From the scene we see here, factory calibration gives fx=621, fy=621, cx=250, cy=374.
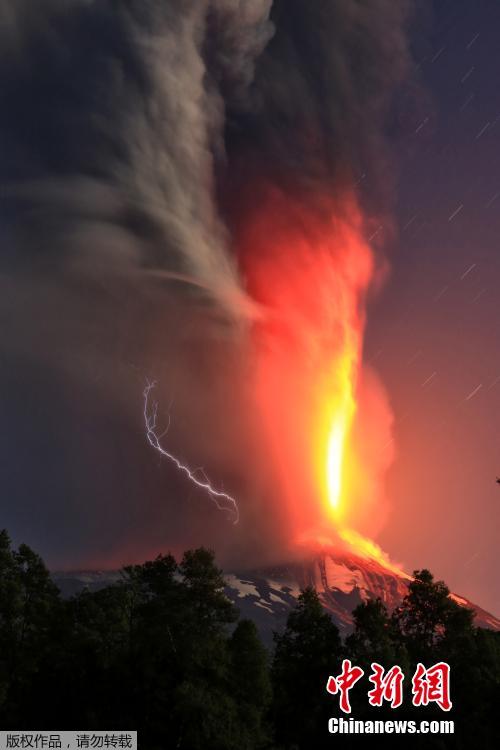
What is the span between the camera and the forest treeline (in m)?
40.1

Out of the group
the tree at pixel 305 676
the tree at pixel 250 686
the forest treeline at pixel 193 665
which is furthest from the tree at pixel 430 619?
the tree at pixel 250 686

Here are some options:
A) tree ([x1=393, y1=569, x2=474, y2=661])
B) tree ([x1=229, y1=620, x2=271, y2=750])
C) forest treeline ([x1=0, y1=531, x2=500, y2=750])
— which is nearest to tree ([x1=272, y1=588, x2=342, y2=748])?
forest treeline ([x1=0, y1=531, x2=500, y2=750])

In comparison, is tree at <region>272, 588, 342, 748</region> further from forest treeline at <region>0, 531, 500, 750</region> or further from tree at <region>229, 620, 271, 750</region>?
tree at <region>229, 620, 271, 750</region>

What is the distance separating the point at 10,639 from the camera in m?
47.2

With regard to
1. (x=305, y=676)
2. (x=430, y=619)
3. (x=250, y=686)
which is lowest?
(x=250, y=686)

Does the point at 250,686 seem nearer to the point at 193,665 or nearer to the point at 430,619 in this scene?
the point at 193,665

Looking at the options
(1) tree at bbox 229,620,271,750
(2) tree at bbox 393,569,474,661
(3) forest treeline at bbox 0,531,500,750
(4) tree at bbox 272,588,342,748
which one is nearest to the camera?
(1) tree at bbox 229,620,271,750

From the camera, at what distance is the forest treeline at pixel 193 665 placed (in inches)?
1578

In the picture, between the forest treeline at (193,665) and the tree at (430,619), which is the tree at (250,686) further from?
the tree at (430,619)

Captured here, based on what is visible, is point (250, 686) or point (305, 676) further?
point (305, 676)

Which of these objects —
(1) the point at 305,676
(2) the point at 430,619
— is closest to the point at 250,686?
(1) the point at 305,676

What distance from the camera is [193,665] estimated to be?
40094mm

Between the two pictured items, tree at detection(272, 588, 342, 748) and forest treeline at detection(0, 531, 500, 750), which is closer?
forest treeline at detection(0, 531, 500, 750)

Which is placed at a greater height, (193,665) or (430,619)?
(430,619)
